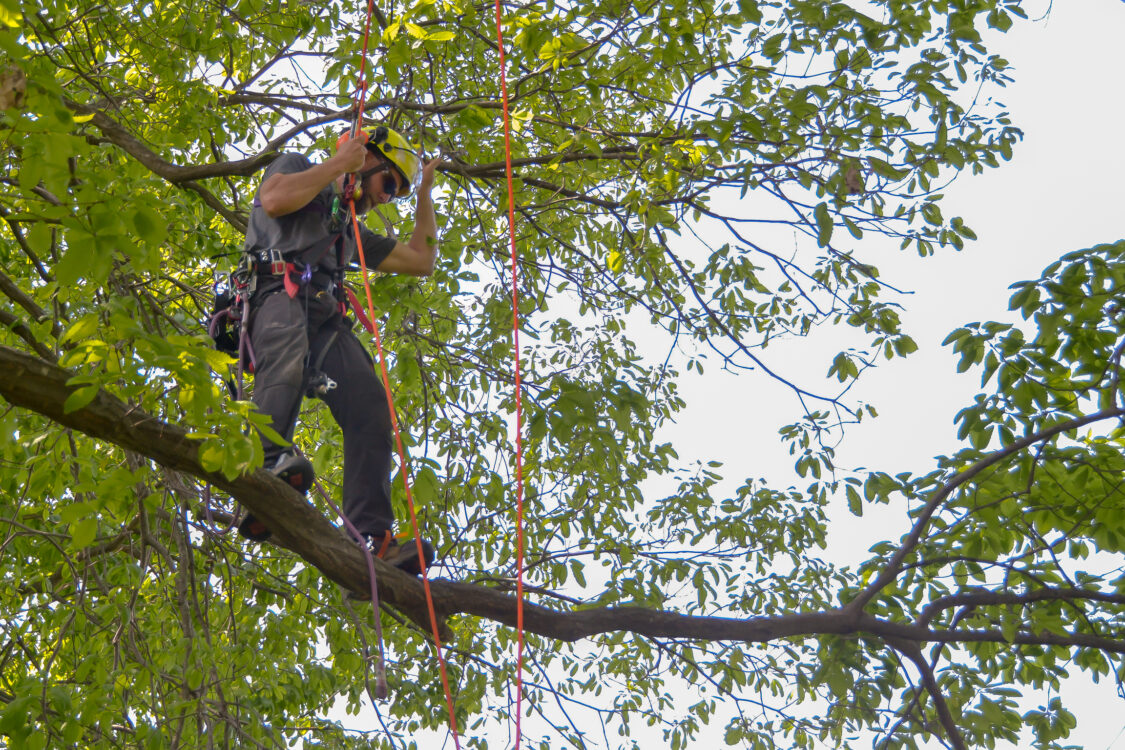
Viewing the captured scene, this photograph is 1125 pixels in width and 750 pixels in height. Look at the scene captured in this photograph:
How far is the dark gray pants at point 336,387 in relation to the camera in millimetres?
3082

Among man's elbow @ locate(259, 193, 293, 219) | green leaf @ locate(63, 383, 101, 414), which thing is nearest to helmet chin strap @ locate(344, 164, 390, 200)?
man's elbow @ locate(259, 193, 293, 219)

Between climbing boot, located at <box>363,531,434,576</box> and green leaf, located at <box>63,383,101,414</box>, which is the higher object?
climbing boot, located at <box>363,531,434,576</box>

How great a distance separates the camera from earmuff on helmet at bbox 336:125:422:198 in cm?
352

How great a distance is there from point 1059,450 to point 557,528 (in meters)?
2.46

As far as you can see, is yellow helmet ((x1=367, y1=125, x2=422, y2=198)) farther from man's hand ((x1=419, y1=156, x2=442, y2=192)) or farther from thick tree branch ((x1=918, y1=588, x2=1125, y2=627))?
thick tree branch ((x1=918, y1=588, x2=1125, y2=627))

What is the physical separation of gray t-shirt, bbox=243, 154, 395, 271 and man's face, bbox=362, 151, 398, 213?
18 centimetres

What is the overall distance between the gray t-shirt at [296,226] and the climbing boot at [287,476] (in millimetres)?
750

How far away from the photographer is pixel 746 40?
17.6ft

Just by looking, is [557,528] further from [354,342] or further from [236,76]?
[236,76]

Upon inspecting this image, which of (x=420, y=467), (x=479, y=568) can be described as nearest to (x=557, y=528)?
(x=479, y=568)

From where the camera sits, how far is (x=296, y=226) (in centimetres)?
338

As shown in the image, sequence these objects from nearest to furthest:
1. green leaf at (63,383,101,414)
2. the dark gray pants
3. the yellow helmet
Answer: green leaf at (63,383,101,414) → the dark gray pants → the yellow helmet

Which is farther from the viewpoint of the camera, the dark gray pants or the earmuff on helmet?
the earmuff on helmet

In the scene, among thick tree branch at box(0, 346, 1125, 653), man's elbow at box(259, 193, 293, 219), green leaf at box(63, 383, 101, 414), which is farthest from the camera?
man's elbow at box(259, 193, 293, 219)
